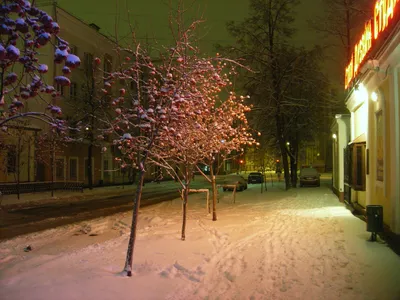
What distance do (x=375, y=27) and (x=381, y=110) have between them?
218 centimetres

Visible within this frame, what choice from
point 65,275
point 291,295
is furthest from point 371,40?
point 65,275

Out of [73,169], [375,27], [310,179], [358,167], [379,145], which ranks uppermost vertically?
[375,27]

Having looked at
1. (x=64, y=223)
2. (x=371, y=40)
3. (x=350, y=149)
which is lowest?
(x=64, y=223)

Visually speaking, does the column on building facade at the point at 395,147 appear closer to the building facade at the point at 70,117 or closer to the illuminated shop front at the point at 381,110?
the illuminated shop front at the point at 381,110

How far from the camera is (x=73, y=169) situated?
124 ft

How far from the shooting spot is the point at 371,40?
11445mm

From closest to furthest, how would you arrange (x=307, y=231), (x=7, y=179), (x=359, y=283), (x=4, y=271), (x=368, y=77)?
1. (x=359, y=283)
2. (x=4, y=271)
3. (x=307, y=231)
4. (x=368, y=77)
5. (x=7, y=179)

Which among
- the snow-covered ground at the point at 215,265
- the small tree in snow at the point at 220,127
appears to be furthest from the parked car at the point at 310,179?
the snow-covered ground at the point at 215,265

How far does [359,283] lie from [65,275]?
15.3ft

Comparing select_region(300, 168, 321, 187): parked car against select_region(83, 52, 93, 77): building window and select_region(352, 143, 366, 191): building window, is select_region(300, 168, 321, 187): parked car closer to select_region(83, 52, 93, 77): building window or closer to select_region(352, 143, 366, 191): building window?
select_region(83, 52, 93, 77): building window

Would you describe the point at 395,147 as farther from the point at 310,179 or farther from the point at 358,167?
the point at 310,179

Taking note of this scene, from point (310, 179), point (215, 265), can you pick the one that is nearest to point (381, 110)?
point (215, 265)

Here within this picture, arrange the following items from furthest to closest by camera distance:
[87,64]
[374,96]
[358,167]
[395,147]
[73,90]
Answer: [73,90], [87,64], [358,167], [374,96], [395,147]

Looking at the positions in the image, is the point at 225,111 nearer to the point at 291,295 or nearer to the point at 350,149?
the point at 350,149
